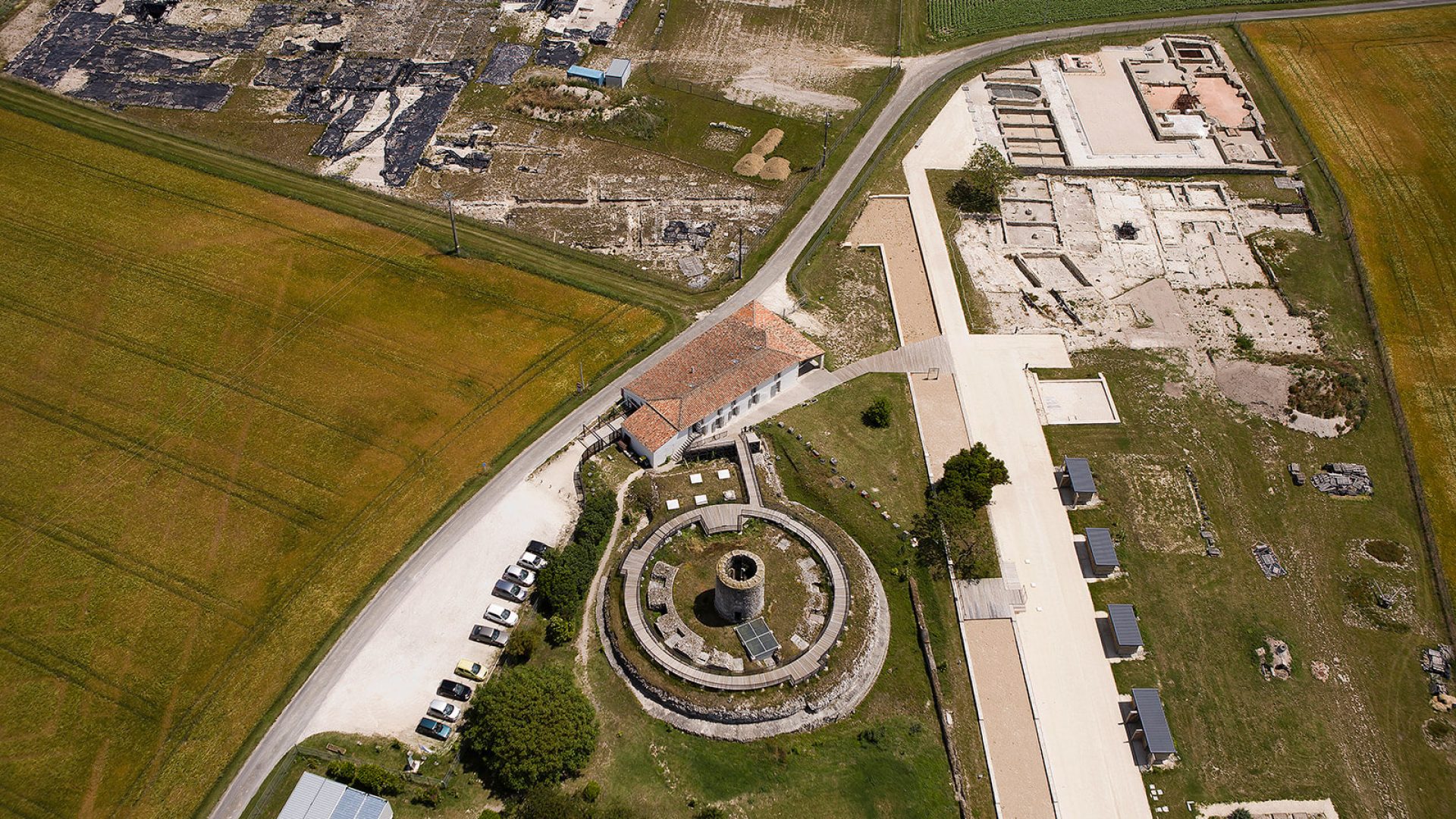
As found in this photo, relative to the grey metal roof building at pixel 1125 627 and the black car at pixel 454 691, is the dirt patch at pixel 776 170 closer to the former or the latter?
the grey metal roof building at pixel 1125 627

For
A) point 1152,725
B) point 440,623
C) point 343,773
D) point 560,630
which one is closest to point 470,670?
point 440,623

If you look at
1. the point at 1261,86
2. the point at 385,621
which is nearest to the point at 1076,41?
the point at 1261,86

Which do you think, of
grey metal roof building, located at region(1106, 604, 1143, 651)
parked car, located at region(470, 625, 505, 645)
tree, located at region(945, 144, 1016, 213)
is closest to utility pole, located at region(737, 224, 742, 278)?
tree, located at region(945, 144, 1016, 213)

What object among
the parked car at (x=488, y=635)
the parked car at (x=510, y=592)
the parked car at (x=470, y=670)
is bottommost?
the parked car at (x=470, y=670)

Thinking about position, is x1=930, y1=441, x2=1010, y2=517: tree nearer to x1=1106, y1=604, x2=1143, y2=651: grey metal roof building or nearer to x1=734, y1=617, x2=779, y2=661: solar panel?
x1=1106, y1=604, x2=1143, y2=651: grey metal roof building

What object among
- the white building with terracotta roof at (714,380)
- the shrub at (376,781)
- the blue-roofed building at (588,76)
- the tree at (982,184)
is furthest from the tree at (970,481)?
the blue-roofed building at (588,76)

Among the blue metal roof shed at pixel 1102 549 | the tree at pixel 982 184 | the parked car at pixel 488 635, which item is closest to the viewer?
the parked car at pixel 488 635

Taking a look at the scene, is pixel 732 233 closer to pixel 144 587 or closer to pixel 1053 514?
pixel 1053 514
